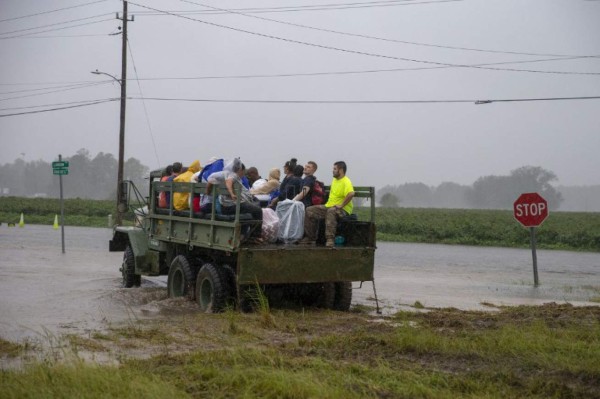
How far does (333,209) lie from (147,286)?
5.82 meters

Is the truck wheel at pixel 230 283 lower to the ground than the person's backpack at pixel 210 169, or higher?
lower

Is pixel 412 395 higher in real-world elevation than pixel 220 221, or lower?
lower

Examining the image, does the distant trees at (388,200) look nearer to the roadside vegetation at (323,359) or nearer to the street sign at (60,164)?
the street sign at (60,164)

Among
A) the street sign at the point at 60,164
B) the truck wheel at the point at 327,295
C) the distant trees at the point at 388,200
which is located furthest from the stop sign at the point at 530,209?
the distant trees at the point at 388,200

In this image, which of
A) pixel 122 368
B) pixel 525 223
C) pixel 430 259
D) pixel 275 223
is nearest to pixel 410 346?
pixel 122 368

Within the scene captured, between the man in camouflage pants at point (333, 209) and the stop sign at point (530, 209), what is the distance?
8.03 m

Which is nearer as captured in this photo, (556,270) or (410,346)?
(410,346)

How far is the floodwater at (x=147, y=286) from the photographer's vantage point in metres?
13.4

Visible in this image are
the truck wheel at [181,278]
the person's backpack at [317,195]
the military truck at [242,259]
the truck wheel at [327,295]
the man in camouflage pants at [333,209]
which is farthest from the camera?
the truck wheel at [181,278]

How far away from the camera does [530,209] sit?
2106 centimetres

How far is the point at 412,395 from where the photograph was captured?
7496 mm

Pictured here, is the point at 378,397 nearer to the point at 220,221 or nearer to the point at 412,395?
the point at 412,395

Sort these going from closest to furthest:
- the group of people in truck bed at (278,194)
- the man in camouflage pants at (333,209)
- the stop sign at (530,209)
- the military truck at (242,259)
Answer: the military truck at (242,259), the group of people in truck bed at (278,194), the man in camouflage pants at (333,209), the stop sign at (530,209)

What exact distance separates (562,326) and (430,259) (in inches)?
762
